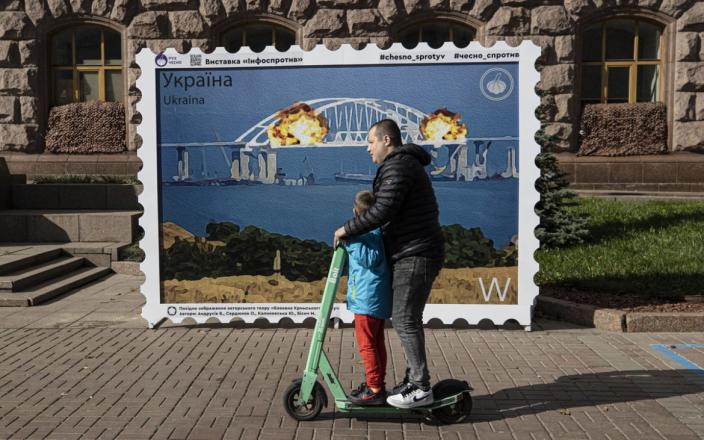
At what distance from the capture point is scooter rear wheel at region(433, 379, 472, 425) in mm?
5375

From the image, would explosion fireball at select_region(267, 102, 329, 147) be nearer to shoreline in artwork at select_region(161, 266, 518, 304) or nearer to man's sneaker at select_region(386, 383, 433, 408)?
shoreline in artwork at select_region(161, 266, 518, 304)

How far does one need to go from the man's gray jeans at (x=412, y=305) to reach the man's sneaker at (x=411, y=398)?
0.04 meters

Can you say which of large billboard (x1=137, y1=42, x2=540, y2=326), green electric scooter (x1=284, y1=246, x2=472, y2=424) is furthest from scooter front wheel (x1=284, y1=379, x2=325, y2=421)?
large billboard (x1=137, y1=42, x2=540, y2=326)

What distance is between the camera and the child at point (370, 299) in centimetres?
526

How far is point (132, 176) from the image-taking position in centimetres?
1812

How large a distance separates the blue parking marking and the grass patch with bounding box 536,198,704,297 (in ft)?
4.92

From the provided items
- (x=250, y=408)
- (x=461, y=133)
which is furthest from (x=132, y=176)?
(x=250, y=408)

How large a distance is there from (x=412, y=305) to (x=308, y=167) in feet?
10.7

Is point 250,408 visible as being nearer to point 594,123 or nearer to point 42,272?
point 42,272

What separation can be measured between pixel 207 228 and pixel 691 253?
6.13m

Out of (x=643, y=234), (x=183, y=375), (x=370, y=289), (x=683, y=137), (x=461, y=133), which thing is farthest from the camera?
(x=683, y=137)

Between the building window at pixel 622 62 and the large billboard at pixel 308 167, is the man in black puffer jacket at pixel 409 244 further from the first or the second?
the building window at pixel 622 62

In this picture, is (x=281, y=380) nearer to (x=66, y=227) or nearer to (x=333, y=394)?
(x=333, y=394)

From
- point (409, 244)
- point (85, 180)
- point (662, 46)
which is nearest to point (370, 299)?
point (409, 244)
